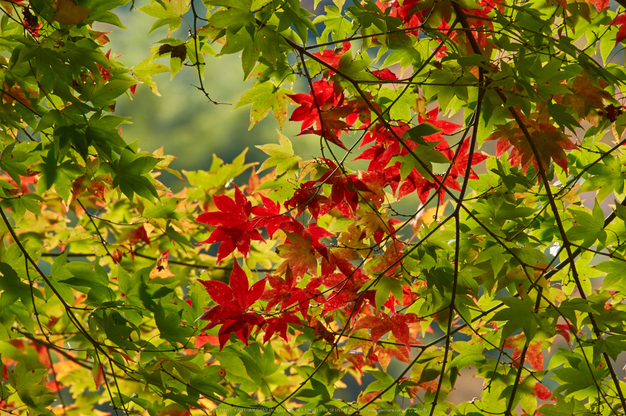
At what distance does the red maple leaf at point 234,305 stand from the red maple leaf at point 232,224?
0.32 feet

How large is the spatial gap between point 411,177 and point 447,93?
227 millimetres

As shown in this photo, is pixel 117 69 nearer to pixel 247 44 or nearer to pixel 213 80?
pixel 247 44

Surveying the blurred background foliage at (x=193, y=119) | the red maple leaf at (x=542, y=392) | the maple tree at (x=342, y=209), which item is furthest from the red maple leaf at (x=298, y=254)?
the blurred background foliage at (x=193, y=119)

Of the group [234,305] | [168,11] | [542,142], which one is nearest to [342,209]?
[234,305]

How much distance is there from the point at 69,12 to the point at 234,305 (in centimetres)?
66

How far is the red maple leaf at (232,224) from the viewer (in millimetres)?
1089

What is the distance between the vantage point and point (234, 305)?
1.01 m

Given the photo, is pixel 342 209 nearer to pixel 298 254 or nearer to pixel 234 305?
pixel 298 254

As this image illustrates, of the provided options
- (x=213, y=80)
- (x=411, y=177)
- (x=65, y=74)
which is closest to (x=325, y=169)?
(x=411, y=177)

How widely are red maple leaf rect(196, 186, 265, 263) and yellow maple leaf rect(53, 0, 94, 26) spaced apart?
46cm

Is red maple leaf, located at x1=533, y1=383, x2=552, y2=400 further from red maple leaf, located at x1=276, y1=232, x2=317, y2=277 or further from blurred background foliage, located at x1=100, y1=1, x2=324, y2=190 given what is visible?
blurred background foliage, located at x1=100, y1=1, x2=324, y2=190

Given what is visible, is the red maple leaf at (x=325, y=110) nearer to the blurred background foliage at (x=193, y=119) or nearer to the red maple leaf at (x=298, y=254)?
the red maple leaf at (x=298, y=254)

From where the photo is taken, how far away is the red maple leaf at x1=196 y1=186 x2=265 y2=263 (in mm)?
1089

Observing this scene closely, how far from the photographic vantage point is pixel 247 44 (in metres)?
0.89
